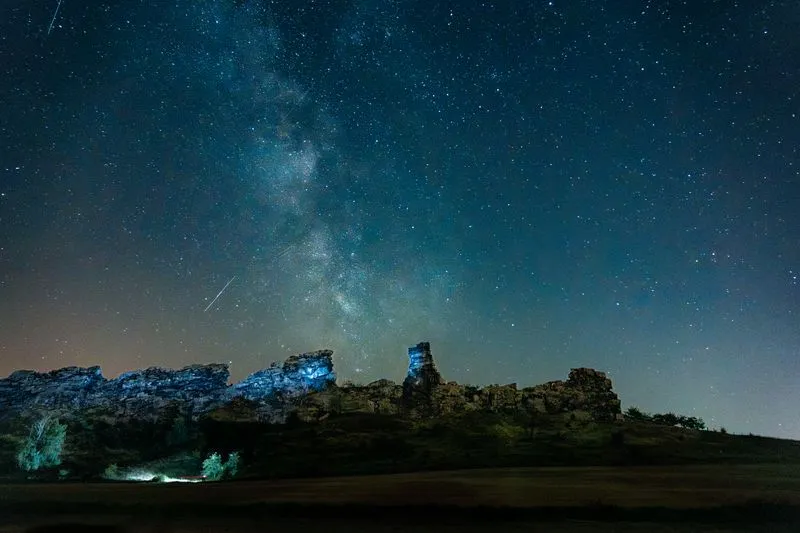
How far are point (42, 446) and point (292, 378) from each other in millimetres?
33389

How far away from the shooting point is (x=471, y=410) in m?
63.2

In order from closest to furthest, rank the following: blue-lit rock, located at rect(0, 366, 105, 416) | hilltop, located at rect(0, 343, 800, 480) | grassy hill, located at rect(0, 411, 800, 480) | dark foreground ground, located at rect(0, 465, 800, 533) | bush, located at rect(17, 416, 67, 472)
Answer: dark foreground ground, located at rect(0, 465, 800, 533)
grassy hill, located at rect(0, 411, 800, 480)
hilltop, located at rect(0, 343, 800, 480)
bush, located at rect(17, 416, 67, 472)
blue-lit rock, located at rect(0, 366, 105, 416)

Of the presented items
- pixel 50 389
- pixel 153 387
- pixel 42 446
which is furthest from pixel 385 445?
pixel 50 389

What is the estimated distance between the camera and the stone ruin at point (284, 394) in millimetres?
63844

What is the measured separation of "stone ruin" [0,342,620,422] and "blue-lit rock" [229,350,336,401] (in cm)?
16

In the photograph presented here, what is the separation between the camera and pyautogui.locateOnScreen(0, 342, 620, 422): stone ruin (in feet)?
209

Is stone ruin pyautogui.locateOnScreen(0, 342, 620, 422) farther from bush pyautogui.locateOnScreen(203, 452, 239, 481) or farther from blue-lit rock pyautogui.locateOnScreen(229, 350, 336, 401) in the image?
bush pyautogui.locateOnScreen(203, 452, 239, 481)

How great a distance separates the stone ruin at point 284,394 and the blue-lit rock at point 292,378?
0.16m

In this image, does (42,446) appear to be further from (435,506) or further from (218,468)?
(435,506)

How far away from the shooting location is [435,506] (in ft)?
74.0

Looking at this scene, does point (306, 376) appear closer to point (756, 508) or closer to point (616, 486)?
point (616, 486)

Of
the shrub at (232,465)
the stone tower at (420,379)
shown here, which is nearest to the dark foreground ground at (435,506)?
the shrub at (232,465)

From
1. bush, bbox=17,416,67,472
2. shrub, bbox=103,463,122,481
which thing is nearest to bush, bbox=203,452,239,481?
shrub, bbox=103,463,122,481

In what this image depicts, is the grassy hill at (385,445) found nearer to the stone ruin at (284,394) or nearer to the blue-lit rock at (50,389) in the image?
the stone ruin at (284,394)
